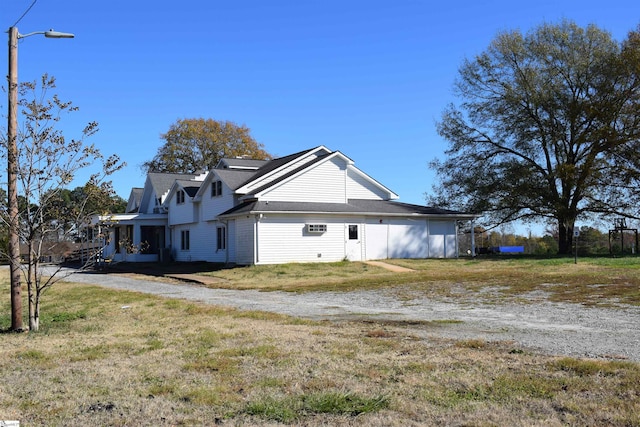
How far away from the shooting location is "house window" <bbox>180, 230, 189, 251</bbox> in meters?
37.4

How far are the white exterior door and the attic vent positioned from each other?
1.32 metres

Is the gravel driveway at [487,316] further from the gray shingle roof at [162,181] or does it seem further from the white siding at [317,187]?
the gray shingle roof at [162,181]

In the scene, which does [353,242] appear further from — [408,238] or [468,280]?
[468,280]

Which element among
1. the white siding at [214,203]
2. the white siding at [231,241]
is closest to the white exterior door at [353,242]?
the white siding at [231,241]

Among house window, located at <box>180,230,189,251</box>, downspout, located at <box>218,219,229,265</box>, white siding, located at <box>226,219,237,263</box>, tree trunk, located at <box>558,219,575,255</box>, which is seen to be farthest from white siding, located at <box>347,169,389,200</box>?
tree trunk, located at <box>558,219,575,255</box>

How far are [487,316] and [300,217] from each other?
61.6 feet

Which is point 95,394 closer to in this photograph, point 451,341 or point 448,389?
point 448,389

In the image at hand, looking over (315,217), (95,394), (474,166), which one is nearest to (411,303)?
(95,394)

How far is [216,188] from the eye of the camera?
111 feet

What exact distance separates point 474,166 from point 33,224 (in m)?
33.2

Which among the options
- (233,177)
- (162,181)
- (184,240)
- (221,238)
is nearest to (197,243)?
(184,240)

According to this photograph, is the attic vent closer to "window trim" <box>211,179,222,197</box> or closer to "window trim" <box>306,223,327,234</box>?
"window trim" <box>306,223,327,234</box>

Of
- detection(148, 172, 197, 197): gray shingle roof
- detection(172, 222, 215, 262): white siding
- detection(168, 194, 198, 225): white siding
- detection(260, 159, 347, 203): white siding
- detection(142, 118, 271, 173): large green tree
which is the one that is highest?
detection(142, 118, 271, 173): large green tree

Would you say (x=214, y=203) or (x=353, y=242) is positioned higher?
(x=214, y=203)
